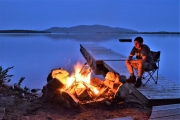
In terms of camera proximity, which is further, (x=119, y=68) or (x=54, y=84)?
(x=119, y=68)

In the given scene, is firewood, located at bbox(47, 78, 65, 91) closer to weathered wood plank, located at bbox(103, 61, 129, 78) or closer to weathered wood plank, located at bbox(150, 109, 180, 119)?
weathered wood plank, located at bbox(150, 109, 180, 119)

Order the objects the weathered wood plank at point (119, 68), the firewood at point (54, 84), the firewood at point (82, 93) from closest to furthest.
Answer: the firewood at point (82, 93)
the firewood at point (54, 84)
the weathered wood plank at point (119, 68)

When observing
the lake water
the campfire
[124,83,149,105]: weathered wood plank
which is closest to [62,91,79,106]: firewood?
the campfire

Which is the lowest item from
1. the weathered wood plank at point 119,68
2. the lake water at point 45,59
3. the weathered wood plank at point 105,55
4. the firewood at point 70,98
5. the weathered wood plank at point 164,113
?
the lake water at point 45,59

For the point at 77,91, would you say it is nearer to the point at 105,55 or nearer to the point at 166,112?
the point at 166,112

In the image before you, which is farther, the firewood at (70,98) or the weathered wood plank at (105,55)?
the weathered wood plank at (105,55)

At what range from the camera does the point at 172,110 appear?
12.0 feet

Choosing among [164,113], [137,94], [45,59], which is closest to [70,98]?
[137,94]

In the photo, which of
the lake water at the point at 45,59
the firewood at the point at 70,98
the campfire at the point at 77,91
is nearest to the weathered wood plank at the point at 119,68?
the campfire at the point at 77,91

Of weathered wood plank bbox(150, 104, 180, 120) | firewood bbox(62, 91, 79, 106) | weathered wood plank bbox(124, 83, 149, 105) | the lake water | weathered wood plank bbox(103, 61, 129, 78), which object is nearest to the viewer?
weathered wood plank bbox(150, 104, 180, 120)

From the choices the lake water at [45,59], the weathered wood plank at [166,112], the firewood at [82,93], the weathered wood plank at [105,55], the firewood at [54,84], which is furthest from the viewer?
the lake water at [45,59]

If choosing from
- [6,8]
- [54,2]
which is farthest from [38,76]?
[54,2]

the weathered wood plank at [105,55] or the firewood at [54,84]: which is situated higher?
the weathered wood plank at [105,55]

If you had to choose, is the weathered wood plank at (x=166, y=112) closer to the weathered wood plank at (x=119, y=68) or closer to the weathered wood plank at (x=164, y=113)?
the weathered wood plank at (x=164, y=113)
